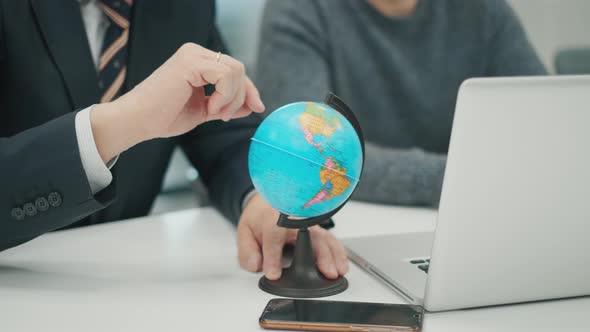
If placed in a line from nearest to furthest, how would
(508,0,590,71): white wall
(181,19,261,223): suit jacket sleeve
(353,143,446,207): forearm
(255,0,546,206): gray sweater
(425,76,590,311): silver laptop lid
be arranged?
(425,76,590,311): silver laptop lid
(181,19,261,223): suit jacket sleeve
(353,143,446,207): forearm
(255,0,546,206): gray sweater
(508,0,590,71): white wall

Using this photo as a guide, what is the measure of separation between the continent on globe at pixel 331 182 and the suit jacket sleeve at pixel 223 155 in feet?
1.33

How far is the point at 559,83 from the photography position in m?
0.71

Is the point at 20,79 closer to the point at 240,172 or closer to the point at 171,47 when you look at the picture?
the point at 171,47

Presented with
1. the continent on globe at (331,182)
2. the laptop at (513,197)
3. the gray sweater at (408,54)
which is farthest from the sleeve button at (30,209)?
the gray sweater at (408,54)

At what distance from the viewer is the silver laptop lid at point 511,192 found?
0.70m

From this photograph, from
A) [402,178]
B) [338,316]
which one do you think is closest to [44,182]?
[338,316]

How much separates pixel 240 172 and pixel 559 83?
0.71 m

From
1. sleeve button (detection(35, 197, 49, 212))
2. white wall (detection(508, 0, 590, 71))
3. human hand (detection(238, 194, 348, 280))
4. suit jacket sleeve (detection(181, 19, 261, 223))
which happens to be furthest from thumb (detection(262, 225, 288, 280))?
white wall (detection(508, 0, 590, 71))

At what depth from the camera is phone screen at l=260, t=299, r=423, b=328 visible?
0.75m

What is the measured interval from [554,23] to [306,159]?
2.98m

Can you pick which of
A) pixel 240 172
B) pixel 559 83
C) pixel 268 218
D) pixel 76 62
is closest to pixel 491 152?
pixel 559 83

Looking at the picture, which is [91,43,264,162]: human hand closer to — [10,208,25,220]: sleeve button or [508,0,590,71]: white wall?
[10,208,25,220]: sleeve button

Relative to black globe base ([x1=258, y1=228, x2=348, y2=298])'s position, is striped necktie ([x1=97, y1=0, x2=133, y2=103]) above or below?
above

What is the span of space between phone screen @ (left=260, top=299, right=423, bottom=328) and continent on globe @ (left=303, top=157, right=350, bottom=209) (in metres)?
0.13
